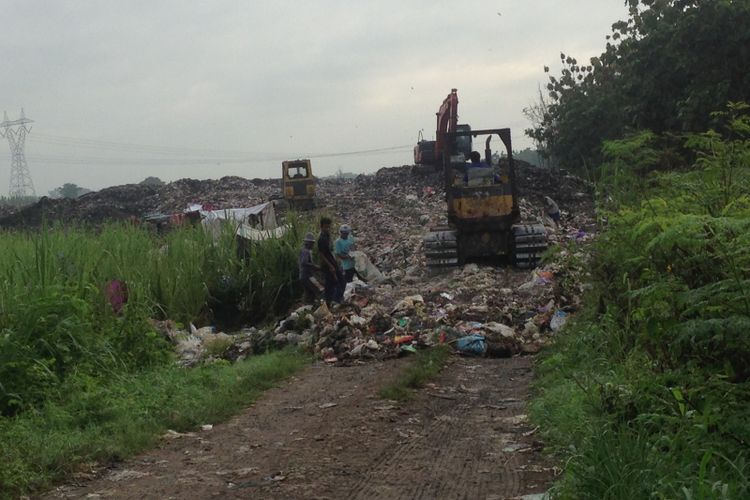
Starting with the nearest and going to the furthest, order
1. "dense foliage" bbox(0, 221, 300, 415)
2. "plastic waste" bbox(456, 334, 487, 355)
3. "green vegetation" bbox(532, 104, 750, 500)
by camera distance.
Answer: "green vegetation" bbox(532, 104, 750, 500)
"dense foliage" bbox(0, 221, 300, 415)
"plastic waste" bbox(456, 334, 487, 355)

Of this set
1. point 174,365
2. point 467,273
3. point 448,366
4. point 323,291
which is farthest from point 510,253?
point 174,365

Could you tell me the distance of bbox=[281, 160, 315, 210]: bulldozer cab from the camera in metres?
35.3

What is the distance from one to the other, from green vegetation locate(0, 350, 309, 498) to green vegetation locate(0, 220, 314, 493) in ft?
0.03

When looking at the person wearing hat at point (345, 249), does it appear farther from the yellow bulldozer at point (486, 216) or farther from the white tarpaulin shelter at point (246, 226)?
the yellow bulldozer at point (486, 216)

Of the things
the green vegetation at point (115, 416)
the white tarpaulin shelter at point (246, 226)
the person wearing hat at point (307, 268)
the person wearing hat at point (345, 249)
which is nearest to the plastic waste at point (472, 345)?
the green vegetation at point (115, 416)

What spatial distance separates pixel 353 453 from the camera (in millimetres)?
6258

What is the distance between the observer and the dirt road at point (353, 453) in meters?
5.43

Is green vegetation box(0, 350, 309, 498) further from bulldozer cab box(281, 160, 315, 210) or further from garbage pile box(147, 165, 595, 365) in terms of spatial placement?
bulldozer cab box(281, 160, 315, 210)

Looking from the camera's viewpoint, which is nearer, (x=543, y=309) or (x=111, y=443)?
(x=111, y=443)

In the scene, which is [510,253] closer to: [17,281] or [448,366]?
[448,366]

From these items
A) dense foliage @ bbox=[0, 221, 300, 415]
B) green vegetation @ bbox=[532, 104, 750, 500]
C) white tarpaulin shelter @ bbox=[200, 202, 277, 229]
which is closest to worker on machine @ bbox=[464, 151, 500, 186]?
dense foliage @ bbox=[0, 221, 300, 415]

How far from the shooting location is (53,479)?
5.92 meters

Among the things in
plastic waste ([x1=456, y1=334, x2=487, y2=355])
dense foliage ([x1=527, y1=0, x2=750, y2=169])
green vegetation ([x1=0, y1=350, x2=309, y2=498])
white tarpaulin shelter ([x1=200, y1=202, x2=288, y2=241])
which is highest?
dense foliage ([x1=527, y1=0, x2=750, y2=169])

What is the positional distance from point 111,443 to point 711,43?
24091 mm
